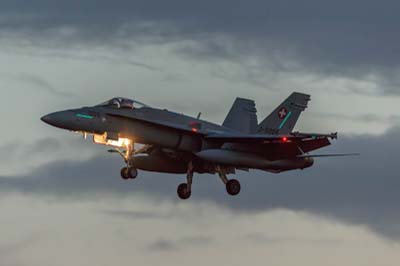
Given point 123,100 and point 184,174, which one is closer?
point 123,100

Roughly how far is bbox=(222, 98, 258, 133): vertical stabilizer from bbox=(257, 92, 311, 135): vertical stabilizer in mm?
467

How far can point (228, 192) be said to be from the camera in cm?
7450

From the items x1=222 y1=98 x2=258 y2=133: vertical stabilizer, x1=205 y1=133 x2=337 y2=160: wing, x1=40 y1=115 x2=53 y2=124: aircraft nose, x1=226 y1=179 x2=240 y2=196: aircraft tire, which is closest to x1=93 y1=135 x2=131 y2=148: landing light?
x1=40 y1=115 x2=53 y2=124: aircraft nose

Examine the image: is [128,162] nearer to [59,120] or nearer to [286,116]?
[59,120]

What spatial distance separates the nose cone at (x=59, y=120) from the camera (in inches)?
2753

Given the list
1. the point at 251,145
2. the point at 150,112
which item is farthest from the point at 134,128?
the point at 251,145

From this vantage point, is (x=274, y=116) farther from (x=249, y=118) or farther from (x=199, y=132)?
Answer: (x=199, y=132)

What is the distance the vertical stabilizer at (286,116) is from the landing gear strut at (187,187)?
14.9 feet

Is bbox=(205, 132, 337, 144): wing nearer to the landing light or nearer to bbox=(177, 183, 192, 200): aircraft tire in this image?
bbox=(177, 183, 192, 200): aircraft tire

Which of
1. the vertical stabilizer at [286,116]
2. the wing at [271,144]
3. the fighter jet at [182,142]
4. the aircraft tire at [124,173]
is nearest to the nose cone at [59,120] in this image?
the fighter jet at [182,142]

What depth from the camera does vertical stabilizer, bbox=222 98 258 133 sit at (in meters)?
78.1

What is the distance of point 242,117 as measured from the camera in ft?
257

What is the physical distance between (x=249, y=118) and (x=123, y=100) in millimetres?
8758

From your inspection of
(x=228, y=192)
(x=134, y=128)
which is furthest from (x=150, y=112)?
(x=228, y=192)
